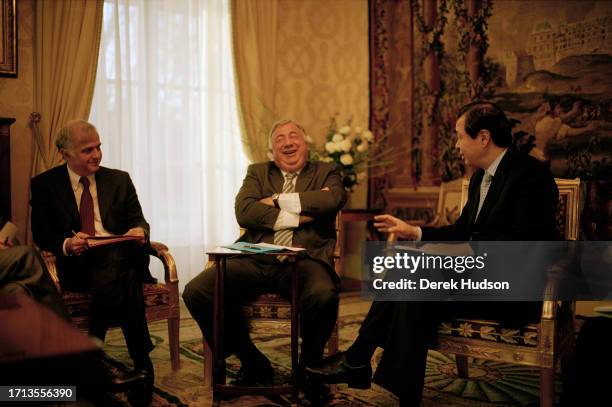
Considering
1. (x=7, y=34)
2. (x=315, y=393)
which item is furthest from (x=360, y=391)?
(x=7, y=34)

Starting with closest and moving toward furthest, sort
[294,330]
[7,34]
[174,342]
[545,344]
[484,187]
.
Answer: [545,344]
[294,330]
[484,187]
[174,342]
[7,34]

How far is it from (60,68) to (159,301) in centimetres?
225

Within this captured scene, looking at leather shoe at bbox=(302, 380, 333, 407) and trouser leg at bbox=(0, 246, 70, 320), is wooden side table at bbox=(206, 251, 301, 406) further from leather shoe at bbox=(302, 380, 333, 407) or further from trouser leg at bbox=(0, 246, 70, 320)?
trouser leg at bbox=(0, 246, 70, 320)

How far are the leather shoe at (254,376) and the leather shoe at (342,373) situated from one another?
14.9 inches

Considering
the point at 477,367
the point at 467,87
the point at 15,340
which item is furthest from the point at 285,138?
the point at 467,87

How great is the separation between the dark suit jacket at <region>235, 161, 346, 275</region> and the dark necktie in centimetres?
79

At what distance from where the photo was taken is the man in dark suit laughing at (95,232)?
2.80 m

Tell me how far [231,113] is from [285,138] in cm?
210

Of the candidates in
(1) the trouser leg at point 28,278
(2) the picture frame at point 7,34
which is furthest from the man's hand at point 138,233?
(2) the picture frame at point 7,34

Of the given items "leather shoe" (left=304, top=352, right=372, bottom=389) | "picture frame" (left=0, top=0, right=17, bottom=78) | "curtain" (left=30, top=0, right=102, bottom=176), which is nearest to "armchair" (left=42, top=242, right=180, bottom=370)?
"leather shoe" (left=304, top=352, right=372, bottom=389)

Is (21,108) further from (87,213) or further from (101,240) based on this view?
(101,240)

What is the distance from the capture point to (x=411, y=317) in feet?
7.80

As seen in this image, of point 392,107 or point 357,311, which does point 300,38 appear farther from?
point 357,311

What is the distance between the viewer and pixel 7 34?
13.2 feet
